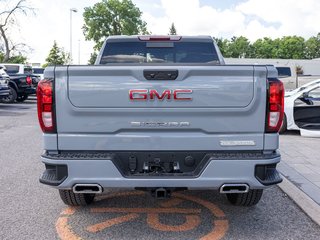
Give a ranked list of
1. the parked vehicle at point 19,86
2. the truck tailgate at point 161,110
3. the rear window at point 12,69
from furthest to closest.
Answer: the rear window at point 12,69 → the parked vehicle at point 19,86 → the truck tailgate at point 161,110

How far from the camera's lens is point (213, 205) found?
15.3 ft

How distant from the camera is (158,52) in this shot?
5.45 meters

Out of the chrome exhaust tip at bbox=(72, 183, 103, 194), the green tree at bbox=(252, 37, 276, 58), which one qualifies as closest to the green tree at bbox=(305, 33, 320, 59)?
the green tree at bbox=(252, 37, 276, 58)

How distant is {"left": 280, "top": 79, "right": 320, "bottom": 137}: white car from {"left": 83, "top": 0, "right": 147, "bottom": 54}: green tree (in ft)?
212

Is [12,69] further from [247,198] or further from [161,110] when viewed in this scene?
[161,110]

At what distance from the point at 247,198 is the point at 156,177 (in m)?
1.40

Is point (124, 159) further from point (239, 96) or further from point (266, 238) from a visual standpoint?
point (266, 238)

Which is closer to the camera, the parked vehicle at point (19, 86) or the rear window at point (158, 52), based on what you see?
the rear window at point (158, 52)

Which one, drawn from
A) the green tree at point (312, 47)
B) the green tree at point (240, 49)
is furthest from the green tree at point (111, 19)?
the green tree at point (312, 47)

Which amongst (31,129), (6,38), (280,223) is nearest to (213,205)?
(280,223)

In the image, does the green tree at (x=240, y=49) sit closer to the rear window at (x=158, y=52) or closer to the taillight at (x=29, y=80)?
the taillight at (x=29, y=80)

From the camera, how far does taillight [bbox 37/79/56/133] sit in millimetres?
3430

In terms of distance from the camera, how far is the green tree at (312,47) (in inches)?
4505

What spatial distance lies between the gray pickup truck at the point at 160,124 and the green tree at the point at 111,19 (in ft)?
231
